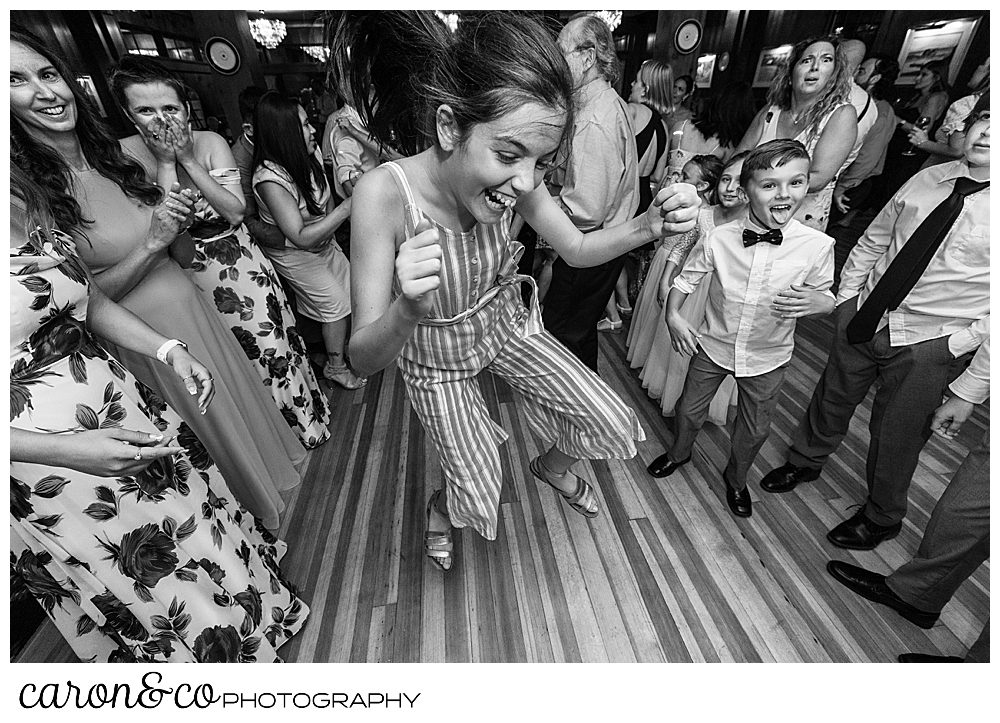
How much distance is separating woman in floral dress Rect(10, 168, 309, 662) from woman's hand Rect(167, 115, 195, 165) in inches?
17.9

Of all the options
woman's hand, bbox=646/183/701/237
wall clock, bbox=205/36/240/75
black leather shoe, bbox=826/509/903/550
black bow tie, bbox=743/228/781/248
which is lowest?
black leather shoe, bbox=826/509/903/550

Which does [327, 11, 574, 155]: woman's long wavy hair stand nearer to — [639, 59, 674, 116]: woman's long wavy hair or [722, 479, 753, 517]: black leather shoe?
[722, 479, 753, 517]: black leather shoe

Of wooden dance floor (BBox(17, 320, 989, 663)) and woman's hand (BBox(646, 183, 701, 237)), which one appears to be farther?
wooden dance floor (BBox(17, 320, 989, 663))

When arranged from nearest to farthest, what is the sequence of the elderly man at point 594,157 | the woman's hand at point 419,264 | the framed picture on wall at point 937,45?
the woman's hand at point 419,264
the elderly man at point 594,157
the framed picture on wall at point 937,45

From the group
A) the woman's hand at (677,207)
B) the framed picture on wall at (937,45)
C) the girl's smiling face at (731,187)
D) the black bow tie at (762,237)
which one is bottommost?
the black bow tie at (762,237)

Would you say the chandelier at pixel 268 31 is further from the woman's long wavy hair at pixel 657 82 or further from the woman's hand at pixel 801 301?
the woman's hand at pixel 801 301

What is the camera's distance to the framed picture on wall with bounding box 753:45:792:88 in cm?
565

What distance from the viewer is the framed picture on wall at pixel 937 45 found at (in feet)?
14.8

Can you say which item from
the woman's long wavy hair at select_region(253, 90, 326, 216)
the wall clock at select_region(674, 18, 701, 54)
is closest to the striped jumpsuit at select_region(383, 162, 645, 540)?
the woman's long wavy hair at select_region(253, 90, 326, 216)

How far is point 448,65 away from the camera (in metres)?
0.92

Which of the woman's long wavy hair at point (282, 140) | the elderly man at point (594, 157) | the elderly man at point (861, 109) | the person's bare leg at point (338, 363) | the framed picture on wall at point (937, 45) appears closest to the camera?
the elderly man at point (594, 157)

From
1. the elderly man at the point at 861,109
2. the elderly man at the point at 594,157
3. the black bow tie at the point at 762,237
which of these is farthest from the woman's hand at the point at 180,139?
the elderly man at the point at 861,109

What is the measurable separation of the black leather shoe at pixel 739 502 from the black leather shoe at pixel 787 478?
133 mm

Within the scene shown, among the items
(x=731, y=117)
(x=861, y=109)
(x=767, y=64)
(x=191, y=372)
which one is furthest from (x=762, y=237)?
(x=767, y=64)
